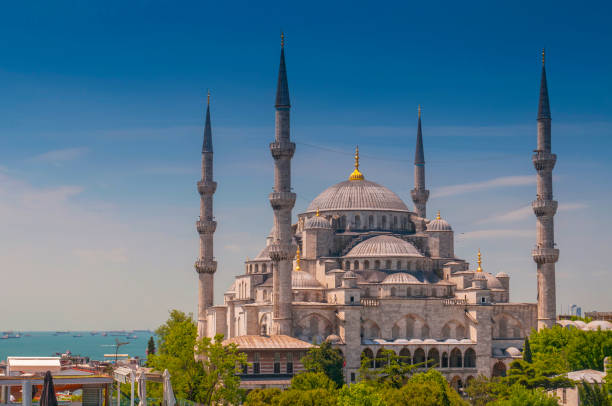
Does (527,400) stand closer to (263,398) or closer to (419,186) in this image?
(263,398)

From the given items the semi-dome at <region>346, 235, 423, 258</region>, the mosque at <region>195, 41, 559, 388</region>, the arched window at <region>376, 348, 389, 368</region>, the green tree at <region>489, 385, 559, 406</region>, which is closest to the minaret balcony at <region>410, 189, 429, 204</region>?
the mosque at <region>195, 41, 559, 388</region>

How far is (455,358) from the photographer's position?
58.8 meters

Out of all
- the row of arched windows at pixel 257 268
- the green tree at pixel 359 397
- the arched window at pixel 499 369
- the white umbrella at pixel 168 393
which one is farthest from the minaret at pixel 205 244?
the white umbrella at pixel 168 393

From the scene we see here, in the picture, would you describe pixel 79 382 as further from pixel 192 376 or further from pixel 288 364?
pixel 288 364

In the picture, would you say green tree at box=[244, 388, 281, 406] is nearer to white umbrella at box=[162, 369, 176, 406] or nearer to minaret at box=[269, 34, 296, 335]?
white umbrella at box=[162, 369, 176, 406]

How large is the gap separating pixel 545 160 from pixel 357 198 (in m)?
13.3

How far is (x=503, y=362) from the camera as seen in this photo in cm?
5881

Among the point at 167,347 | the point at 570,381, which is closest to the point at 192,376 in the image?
the point at 167,347

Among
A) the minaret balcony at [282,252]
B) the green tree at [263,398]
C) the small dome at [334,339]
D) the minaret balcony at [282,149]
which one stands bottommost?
the green tree at [263,398]

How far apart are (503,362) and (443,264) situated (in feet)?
27.9

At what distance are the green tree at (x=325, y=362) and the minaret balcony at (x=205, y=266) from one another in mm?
12954

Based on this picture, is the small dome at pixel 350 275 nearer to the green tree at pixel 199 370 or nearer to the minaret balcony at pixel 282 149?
the minaret balcony at pixel 282 149

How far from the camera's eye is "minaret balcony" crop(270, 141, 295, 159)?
57750 millimetres

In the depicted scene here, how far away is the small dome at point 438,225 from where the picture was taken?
66000mm
